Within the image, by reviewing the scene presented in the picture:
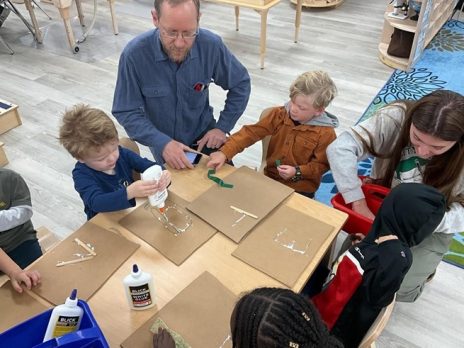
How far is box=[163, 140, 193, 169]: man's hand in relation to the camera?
1737 millimetres

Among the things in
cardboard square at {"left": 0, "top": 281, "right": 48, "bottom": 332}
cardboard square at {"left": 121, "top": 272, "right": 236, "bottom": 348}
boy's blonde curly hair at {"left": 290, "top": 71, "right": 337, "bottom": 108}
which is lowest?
cardboard square at {"left": 0, "top": 281, "right": 48, "bottom": 332}

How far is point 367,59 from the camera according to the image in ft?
14.3

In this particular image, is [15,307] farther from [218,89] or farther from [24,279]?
[218,89]

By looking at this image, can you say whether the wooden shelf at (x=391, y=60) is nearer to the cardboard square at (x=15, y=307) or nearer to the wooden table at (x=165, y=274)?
the wooden table at (x=165, y=274)

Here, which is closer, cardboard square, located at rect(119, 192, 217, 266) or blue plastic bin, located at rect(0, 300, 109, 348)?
blue plastic bin, located at rect(0, 300, 109, 348)

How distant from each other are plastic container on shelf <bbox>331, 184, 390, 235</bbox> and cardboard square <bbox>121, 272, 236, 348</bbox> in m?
0.69

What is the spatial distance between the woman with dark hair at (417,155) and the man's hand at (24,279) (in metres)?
1.23

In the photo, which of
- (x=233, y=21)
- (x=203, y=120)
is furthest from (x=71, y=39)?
(x=203, y=120)

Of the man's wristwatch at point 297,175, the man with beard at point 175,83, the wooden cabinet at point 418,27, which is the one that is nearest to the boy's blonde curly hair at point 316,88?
the man's wristwatch at point 297,175

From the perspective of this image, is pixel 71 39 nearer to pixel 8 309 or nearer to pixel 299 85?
pixel 299 85

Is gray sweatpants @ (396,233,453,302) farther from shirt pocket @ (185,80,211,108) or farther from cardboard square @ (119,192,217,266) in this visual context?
shirt pocket @ (185,80,211,108)

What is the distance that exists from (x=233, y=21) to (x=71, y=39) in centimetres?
200

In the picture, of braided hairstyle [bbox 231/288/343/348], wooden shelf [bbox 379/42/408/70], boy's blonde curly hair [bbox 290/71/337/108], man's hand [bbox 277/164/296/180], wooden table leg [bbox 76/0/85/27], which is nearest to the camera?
braided hairstyle [bbox 231/288/343/348]

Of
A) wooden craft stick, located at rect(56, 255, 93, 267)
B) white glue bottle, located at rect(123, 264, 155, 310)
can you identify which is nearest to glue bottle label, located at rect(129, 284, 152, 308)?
white glue bottle, located at rect(123, 264, 155, 310)
